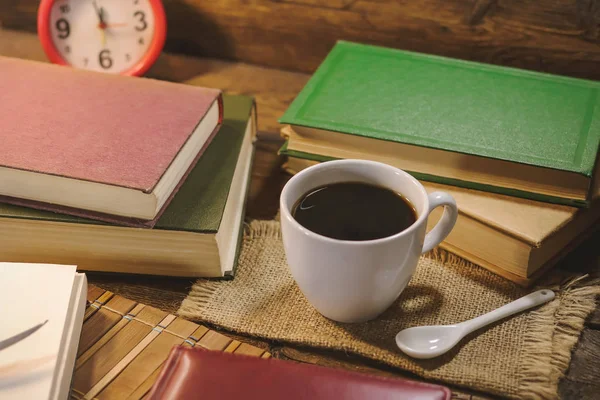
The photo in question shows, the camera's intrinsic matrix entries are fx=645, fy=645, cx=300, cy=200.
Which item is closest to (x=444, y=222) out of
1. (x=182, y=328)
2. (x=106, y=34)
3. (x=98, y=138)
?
(x=182, y=328)

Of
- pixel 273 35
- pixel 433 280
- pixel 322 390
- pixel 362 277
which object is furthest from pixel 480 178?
pixel 273 35

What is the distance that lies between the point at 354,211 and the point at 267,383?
22cm

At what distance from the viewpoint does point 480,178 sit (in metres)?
0.82

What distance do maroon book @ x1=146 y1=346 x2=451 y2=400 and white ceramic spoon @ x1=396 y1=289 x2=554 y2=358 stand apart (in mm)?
92

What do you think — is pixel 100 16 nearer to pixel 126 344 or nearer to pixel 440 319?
pixel 126 344

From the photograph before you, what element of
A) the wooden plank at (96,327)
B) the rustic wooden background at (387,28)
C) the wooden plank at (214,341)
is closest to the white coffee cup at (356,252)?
the wooden plank at (214,341)

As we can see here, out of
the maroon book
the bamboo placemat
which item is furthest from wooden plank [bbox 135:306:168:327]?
the maroon book

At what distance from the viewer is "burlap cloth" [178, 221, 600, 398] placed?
681 mm

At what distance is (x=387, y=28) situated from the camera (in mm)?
1145

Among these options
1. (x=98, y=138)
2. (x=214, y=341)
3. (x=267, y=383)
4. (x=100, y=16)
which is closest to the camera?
(x=267, y=383)

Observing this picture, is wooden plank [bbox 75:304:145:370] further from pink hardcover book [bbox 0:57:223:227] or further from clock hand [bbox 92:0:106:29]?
clock hand [bbox 92:0:106:29]

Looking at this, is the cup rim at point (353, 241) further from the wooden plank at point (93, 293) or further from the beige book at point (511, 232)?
the wooden plank at point (93, 293)

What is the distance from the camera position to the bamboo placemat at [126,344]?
65 centimetres

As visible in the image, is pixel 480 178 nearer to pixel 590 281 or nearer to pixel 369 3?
pixel 590 281
